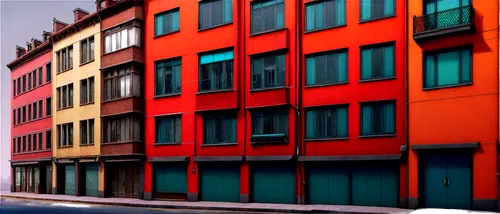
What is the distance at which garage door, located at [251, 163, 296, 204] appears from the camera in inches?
1203

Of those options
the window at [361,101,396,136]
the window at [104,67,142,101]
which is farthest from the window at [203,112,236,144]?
the window at [361,101,396,136]

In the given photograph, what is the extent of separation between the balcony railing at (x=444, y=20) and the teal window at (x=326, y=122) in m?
5.73

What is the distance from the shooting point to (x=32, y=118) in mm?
54844

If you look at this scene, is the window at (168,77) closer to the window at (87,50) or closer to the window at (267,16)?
the window at (267,16)

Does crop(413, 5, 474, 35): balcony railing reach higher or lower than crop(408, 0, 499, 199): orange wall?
higher

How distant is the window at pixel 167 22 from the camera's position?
120ft

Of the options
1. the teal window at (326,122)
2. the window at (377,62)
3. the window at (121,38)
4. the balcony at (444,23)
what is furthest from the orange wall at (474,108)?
the window at (121,38)

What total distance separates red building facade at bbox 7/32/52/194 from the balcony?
117 ft

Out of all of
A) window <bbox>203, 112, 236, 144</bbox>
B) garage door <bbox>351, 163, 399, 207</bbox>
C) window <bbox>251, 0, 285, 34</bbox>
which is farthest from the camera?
window <bbox>203, 112, 236, 144</bbox>

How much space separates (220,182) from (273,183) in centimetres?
400

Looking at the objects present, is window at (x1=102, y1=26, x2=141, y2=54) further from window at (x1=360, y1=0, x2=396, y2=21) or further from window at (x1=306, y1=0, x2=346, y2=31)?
window at (x1=360, y1=0, x2=396, y2=21)

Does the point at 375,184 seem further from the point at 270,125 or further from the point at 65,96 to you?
the point at 65,96

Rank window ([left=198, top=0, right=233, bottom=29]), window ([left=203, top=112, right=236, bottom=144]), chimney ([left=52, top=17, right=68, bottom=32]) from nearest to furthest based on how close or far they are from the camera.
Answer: window ([left=203, top=112, right=236, bottom=144])
window ([left=198, top=0, right=233, bottom=29])
chimney ([left=52, top=17, right=68, bottom=32])

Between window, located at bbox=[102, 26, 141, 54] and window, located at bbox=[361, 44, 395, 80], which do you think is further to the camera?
window, located at bbox=[102, 26, 141, 54]
